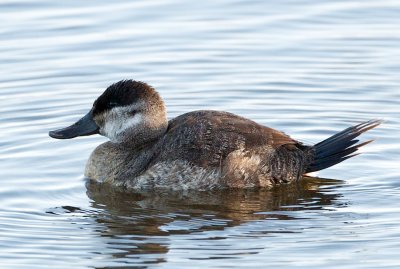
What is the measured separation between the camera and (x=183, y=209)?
9.65m

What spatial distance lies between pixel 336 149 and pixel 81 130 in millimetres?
2463

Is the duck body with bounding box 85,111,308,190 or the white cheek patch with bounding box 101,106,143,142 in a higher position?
Result: the white cheek patch with bounding box 101,106,143,142

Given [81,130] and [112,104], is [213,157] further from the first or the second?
[81,130]

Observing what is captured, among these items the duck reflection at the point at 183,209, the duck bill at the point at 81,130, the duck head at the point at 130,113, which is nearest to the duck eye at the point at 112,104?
the duck head at the point at 130,113

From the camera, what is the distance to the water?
8.54 metres

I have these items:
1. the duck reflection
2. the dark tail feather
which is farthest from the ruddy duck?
the duck reflection

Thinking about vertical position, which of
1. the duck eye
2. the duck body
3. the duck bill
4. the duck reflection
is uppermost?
the duck eye

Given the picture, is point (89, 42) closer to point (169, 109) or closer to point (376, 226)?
point (169, 109)

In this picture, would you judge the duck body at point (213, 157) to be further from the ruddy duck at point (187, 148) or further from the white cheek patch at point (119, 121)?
the white cheek patch at point (119, 121)

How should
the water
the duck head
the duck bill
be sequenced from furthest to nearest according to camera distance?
the duck bill
the duck head
the water

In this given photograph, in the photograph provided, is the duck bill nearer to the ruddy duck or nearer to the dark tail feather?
the ruddy duck

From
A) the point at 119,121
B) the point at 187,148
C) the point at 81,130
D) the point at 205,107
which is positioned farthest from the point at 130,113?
the point at 205,107

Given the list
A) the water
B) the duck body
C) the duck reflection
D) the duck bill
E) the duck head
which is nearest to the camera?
the water

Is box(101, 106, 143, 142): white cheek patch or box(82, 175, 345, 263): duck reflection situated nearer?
box(82, 175, 345, 263): duck reflection
